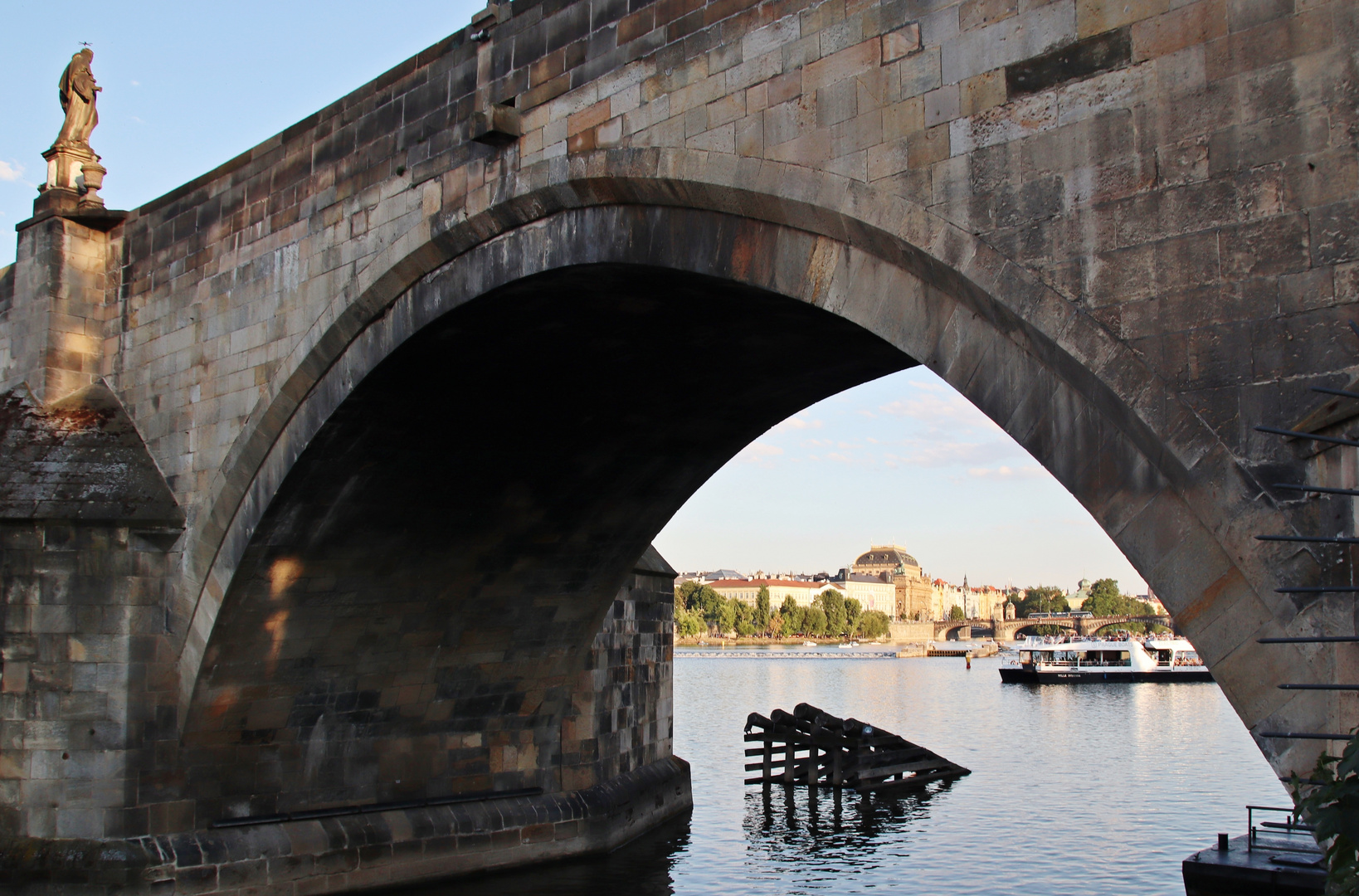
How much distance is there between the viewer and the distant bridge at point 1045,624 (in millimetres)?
130125

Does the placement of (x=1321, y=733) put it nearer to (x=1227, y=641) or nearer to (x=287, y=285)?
(x=1227, y=641)

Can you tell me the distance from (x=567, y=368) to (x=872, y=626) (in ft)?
500

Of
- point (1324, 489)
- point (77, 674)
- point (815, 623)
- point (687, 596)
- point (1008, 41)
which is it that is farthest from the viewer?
point (687, 596)

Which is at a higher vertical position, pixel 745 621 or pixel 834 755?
pixel 834 755

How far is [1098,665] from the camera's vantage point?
65.6m

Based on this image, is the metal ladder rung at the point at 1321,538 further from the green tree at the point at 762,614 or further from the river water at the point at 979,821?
the green tree at the point at 762,614

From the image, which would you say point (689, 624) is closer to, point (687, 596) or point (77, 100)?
point (687, 596)

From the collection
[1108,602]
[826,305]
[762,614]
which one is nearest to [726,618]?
[762,614]

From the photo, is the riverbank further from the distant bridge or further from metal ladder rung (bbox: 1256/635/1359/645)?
metal ladder rung (bbox: 1256/635/1359/645)

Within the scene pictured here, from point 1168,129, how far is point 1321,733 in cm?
262

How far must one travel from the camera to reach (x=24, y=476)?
12805 mm

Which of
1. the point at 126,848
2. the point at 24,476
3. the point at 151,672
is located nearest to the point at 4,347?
the point at 24,476

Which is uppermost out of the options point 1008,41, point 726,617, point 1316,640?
point 1008,41

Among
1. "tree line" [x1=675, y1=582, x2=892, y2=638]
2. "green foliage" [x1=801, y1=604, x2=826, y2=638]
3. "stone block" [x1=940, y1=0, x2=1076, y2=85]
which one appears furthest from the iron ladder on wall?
"green foliage" [x1=801, y1=604, x2=826, y2=638]
